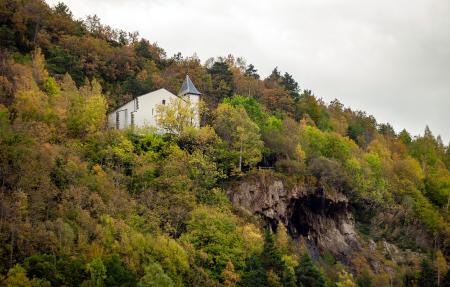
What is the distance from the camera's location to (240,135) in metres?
63.2

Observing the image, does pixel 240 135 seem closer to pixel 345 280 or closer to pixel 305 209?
pixel 305 209

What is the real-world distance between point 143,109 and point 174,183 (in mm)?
15338

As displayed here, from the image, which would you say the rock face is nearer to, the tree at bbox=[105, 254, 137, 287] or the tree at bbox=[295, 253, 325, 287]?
the tree at bbox=[295, 253, 325, 287]

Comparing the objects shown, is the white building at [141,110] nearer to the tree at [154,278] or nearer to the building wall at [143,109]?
the building wall at [143,109]

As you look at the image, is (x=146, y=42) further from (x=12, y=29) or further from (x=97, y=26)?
(x=12, y=29)

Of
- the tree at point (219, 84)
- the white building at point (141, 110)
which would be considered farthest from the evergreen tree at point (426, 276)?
the tree at point (219, 84)

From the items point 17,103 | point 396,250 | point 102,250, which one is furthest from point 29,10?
point 396,250

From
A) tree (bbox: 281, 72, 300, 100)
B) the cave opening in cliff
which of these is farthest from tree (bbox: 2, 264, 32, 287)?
tree (bbox: 281, 72, 300, 100)

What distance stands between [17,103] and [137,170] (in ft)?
38.3

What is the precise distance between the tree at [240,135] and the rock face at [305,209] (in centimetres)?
235

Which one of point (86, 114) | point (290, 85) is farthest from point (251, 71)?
point (86, 114)

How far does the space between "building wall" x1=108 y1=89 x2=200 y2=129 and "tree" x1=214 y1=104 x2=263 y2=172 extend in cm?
377

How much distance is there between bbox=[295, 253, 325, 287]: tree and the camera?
166 ft

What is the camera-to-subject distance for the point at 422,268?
63.1m
